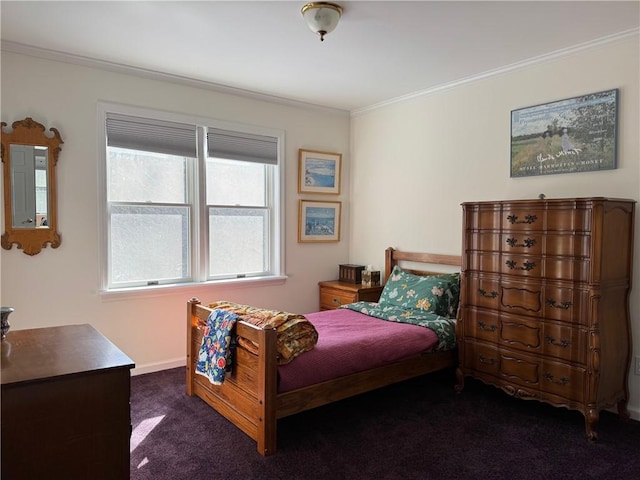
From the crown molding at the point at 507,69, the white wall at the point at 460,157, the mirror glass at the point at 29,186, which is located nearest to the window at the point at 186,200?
the mirror glass at the point at 29,186

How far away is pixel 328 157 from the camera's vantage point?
493cm

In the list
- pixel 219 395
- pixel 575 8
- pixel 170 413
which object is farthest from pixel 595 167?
pixel 170 413

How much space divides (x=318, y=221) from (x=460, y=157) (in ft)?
5.37

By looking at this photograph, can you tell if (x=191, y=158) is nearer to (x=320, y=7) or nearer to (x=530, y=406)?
(x=320, y=7)

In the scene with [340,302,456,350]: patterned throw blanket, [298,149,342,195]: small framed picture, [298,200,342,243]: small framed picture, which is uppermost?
[298,149,342,195]: small framed picture

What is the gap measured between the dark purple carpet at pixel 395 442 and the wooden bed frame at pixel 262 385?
11cm

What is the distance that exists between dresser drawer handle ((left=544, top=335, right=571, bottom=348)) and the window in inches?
101

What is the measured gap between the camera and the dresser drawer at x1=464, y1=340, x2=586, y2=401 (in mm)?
2801

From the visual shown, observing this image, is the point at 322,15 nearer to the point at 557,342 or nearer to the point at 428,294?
the point at 428,294

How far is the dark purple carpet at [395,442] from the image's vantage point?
2379mm

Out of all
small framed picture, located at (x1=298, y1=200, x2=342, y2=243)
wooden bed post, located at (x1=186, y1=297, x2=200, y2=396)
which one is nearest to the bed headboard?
small framed picture, located at (x1=298, y1=200, x2=342, y2=243)

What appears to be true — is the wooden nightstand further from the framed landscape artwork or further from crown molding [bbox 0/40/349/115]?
crown molding [bbox 0/40/349/115]

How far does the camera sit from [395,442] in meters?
2.68

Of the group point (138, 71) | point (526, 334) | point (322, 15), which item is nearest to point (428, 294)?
point (526, 334)
